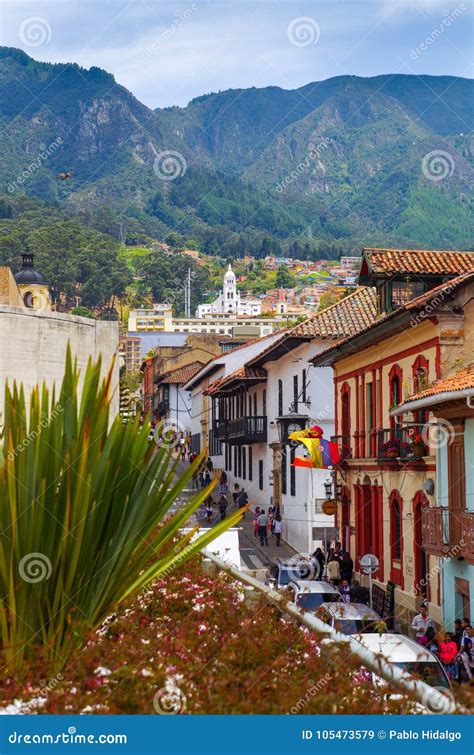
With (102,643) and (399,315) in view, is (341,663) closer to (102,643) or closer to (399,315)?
(102,643)

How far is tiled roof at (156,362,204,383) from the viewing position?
272 feet

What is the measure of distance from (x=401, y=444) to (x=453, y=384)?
6.06 m

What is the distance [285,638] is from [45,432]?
6.01 feet

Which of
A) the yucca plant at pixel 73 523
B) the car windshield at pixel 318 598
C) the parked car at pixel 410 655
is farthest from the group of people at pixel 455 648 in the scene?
the yucca plant at pixel 73 523

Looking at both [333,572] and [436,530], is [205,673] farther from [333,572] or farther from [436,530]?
[333,572]

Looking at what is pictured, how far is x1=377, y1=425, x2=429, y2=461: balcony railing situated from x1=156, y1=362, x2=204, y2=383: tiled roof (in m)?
52.0

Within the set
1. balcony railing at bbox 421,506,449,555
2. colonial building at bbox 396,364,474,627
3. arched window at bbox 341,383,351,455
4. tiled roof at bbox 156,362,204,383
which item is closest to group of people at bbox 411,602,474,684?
colonial building at bbox 396,364,474,627

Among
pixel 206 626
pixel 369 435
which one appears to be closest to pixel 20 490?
pixel 206 626

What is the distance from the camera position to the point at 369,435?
30516 millimetres

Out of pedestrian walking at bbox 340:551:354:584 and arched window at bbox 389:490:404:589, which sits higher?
arched window at bbox 389:490:404:589

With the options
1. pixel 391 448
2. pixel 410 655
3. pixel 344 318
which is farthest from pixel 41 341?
pixel 344 318

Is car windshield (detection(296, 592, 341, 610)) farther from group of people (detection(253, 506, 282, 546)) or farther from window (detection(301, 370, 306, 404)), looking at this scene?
window (detection(301, 370, 306, 404))

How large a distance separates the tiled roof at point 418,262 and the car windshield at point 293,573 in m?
7.61

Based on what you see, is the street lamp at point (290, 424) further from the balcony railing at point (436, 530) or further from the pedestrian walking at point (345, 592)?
the balcony railing at point (436, 530)
